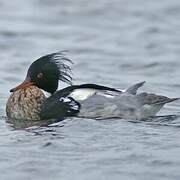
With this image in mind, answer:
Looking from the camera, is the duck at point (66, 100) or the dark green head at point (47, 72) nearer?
the duck at point (66, 100)

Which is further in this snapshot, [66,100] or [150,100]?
[150,100]

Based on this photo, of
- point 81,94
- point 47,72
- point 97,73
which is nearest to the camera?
point 81,94

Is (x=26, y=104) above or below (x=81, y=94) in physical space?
below

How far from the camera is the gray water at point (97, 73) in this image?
9.80 metres

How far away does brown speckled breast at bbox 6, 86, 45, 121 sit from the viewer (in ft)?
41.0

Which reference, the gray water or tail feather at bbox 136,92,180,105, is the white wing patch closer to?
the gray water

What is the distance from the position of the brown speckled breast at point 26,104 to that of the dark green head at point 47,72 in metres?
0.14

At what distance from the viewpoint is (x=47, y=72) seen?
1253 centimetres

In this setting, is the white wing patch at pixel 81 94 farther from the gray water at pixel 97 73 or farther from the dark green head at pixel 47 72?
the dark green head at pixel 47 72

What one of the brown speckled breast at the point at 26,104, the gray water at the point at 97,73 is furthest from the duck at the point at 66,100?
the gray water at the point at 97,73

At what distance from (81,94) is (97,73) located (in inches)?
183

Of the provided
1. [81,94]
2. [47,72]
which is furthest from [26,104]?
[81,94]

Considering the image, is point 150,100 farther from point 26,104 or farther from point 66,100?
point 26,104

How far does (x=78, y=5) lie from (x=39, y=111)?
11.3 metres
